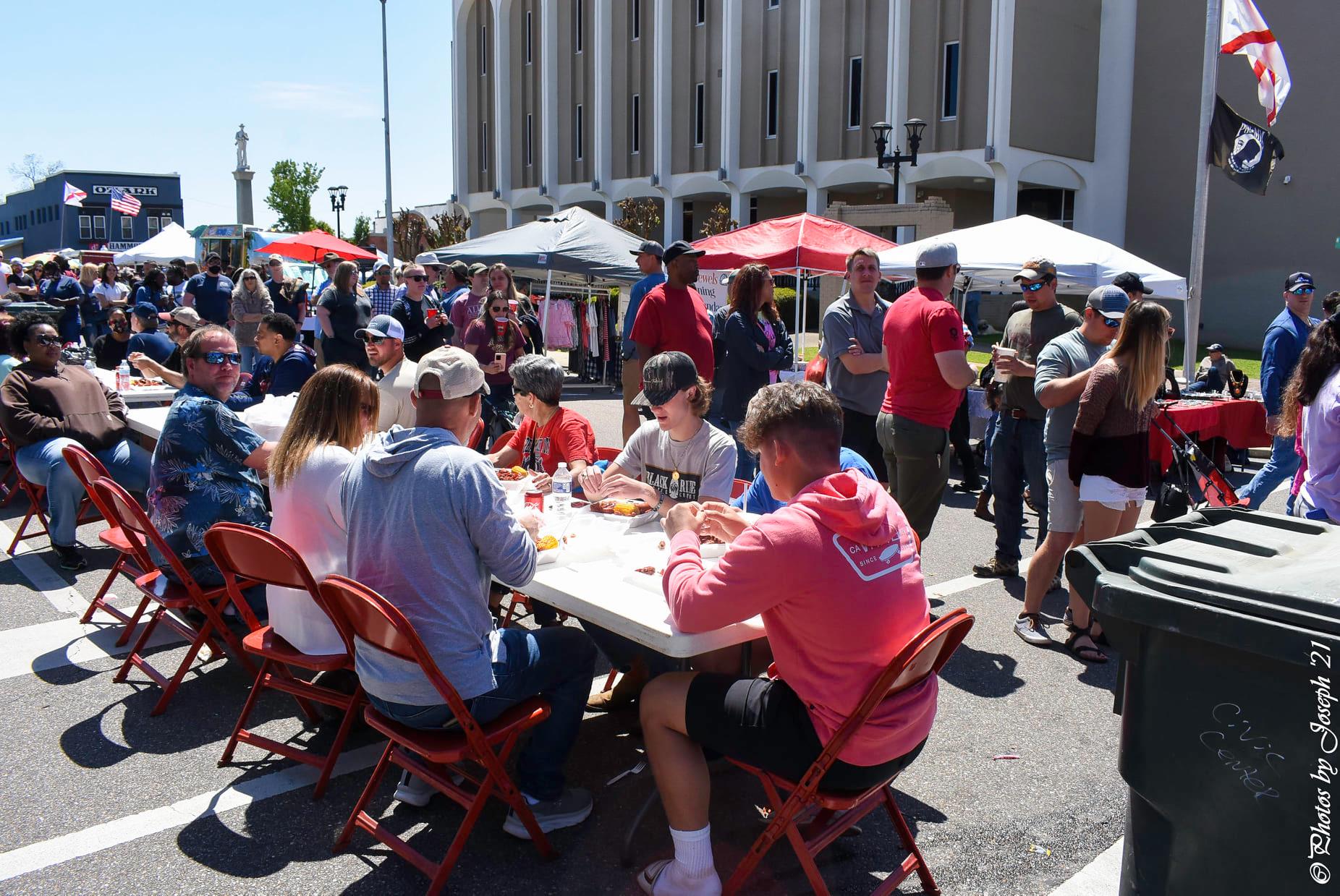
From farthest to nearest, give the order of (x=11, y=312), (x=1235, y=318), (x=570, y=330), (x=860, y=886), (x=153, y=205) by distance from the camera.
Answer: (x=153, y=205) → (x=1235, y=318) → (x=570, y=330) → (x=11, y=312) → (x=860, y=886)

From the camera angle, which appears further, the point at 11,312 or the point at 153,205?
the point at 153,205

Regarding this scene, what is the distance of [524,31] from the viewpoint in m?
37.8

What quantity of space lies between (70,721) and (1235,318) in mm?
27042

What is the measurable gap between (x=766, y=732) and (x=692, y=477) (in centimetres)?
179

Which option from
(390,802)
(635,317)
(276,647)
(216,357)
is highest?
(216,357)

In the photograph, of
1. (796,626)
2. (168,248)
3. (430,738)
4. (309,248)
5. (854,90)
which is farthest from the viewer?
(854,90)

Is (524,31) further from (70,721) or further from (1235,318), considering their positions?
(70,721)

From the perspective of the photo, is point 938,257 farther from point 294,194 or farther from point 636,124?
point 294,194

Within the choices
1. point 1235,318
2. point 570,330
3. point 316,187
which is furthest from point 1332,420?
point 316,187

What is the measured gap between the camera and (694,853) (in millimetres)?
2660

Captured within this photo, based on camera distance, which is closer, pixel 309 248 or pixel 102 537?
pixel 102 537

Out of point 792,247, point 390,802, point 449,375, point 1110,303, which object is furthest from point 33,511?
point 792,247

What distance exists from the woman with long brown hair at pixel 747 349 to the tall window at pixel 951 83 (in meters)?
21.4

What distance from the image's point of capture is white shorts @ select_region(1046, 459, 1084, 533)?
4805 mm
